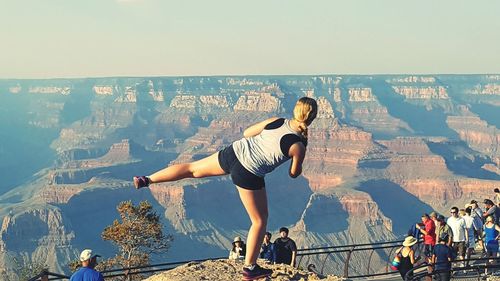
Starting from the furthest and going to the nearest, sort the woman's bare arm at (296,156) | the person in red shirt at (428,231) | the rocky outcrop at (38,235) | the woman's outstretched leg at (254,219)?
1. the rocky outcrop at (38,235)
2. the person in red shirt at (428,231)
3. the woman's outstretched leg at (254,219)
4. the woman's bare arm at (296,156)

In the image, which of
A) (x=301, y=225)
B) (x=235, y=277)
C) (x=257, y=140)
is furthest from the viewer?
(x=301, y=225)

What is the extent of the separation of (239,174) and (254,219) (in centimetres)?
80

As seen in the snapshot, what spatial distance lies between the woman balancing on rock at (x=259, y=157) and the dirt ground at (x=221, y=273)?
256 cm

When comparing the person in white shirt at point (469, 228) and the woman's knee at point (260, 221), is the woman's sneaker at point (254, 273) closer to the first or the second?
the woman's knee at point (260, 221)

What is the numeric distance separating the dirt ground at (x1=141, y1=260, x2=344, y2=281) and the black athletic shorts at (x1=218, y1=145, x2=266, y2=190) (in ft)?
10.0

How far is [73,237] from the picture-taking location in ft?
554

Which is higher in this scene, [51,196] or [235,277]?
[51,196]

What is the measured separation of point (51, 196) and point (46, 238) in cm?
3417

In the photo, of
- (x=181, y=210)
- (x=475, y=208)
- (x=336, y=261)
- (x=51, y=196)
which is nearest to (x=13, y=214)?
(x=51, y=196)

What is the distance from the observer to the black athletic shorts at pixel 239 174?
891cm

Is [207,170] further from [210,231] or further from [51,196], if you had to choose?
[51,196]

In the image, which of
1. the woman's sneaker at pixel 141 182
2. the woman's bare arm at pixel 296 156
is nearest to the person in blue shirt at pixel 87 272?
the woman's sneaker at pixel 141 182

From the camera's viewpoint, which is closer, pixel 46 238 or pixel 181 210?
pixel 46 238

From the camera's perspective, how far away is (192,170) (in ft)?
30.7
